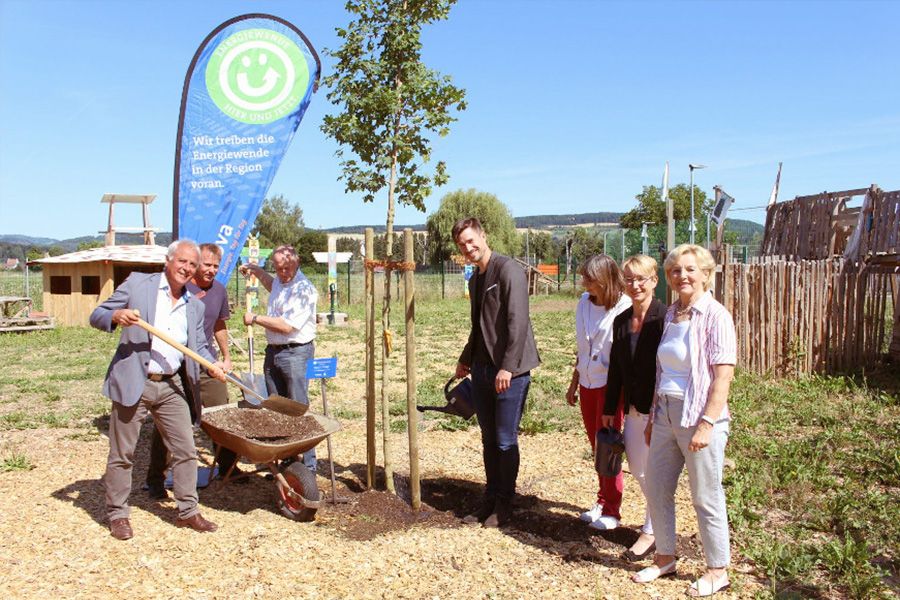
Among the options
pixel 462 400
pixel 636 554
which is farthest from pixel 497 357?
pixel 636 554

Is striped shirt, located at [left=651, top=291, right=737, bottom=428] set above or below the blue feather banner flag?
below

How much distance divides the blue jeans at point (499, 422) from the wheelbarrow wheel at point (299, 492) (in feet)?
3.62

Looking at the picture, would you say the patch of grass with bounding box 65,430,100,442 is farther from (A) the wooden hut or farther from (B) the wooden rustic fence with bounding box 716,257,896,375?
(A) the wooden hut

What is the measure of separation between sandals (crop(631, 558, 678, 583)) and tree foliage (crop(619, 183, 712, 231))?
42197mm

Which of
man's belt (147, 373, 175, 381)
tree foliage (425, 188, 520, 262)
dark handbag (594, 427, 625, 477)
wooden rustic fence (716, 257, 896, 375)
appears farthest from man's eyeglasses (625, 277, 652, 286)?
tree foliage (425, 188, 520, 262)

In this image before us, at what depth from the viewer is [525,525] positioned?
454 cm

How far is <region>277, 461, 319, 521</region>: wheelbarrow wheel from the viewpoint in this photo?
4516mm

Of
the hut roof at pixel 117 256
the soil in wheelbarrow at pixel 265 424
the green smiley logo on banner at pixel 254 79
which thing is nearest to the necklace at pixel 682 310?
the soil in wheelbarrow at pixel 265 424

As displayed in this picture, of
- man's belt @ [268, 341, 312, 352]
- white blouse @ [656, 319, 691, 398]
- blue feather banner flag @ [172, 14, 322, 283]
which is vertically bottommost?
man's belt @ [268, 341, 312, 352]

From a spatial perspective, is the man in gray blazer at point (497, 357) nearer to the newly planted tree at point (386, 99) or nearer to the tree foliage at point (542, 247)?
the newly planted tree at point (386, 99)

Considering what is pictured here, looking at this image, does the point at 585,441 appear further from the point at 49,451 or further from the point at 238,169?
the point at 49,451

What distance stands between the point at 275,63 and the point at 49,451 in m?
3.74

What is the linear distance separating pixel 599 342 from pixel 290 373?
2.15 m

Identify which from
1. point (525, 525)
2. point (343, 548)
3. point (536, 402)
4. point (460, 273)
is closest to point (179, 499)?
point (343, 548)
